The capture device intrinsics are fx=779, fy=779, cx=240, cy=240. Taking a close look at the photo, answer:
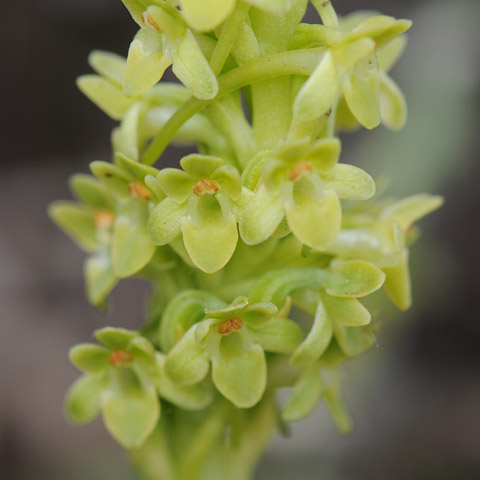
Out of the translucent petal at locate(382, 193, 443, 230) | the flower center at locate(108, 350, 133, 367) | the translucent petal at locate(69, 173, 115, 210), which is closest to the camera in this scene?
the flower center at locate(108, 350, 133, 367)

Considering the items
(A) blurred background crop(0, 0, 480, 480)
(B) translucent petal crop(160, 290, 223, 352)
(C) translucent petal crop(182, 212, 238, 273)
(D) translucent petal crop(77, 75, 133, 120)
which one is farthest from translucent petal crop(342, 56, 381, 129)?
(A) blurred background crop(0, 0, 480, 480)

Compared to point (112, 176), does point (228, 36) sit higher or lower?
higher

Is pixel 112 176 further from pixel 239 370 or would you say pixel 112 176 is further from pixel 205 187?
pixel 239 370

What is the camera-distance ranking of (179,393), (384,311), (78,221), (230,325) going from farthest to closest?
1. (384,311)
2. (78,221)
3. (179,393)
4. (230,325)

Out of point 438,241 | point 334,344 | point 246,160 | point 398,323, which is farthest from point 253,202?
point 438,241

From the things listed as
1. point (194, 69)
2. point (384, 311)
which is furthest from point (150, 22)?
point (384, 311)

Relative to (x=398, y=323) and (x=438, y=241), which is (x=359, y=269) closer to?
(x=398, y=323)

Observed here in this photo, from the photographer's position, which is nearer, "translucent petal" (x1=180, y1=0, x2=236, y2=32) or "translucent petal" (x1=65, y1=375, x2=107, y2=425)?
"translucent petal" (x1=180, y1=0, x2=236, y2=32)

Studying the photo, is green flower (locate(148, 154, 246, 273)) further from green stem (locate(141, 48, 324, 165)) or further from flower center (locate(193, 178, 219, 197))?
green stem (locate(141, 48, 324, 165))
